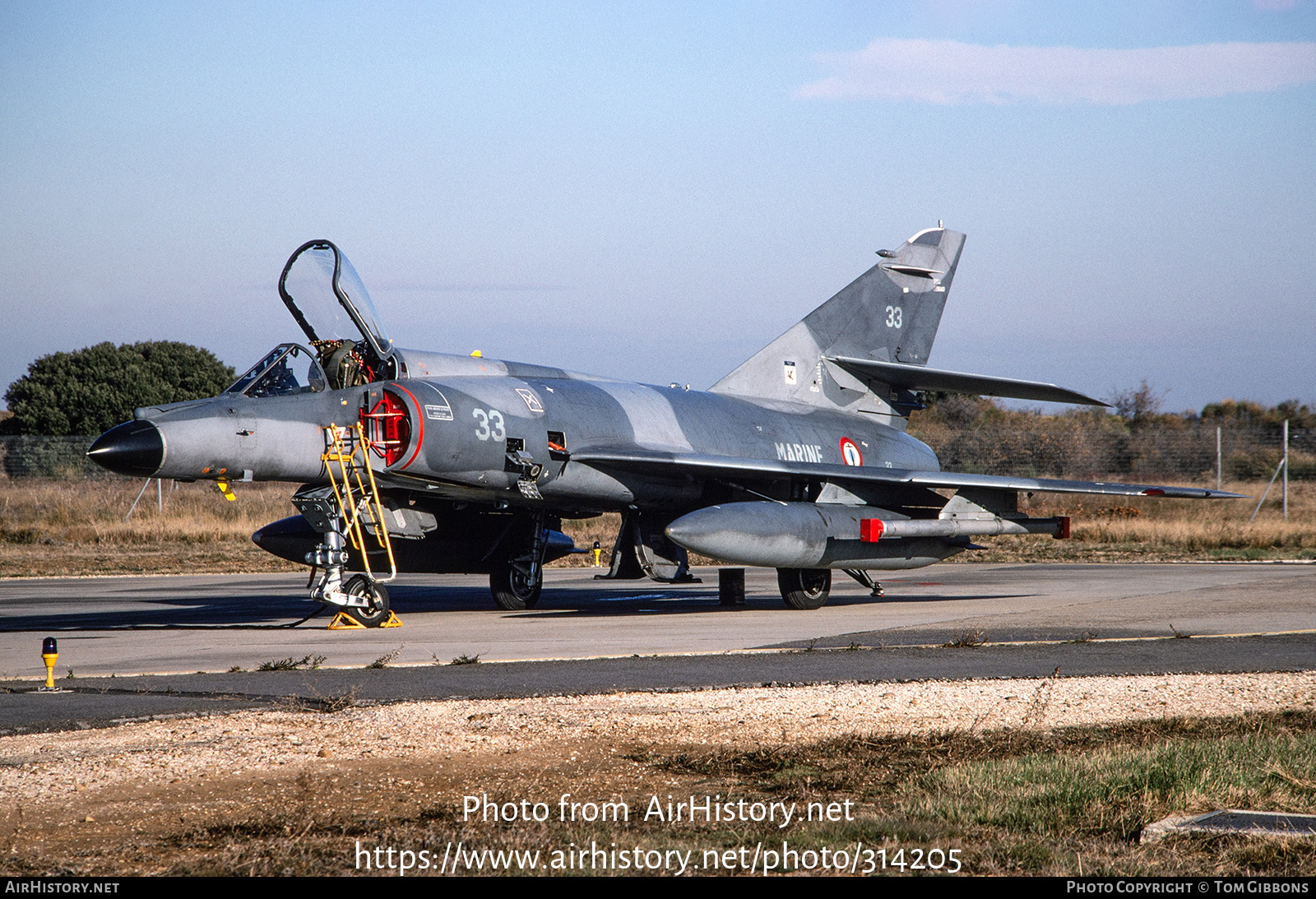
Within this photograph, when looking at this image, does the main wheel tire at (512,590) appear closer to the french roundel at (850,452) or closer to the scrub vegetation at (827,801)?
the french roundel at (850,452)

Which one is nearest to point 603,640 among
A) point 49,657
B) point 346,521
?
point 346,521

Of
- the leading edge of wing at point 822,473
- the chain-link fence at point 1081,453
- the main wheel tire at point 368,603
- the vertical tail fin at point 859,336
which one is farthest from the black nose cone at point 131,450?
the chain-link fence at point 1081,453

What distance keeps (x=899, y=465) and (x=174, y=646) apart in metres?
11.1

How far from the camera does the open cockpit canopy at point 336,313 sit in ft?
41.0

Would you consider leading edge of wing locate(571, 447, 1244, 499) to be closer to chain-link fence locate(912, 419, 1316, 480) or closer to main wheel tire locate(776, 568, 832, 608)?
main wheel tire locate(776, 568, 832, 608)

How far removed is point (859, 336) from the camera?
18.6 metres

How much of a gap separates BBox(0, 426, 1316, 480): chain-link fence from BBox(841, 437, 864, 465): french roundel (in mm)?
14299


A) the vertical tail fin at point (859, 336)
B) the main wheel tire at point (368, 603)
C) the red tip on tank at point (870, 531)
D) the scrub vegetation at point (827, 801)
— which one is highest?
the vertical tail fin at point (859, 336)

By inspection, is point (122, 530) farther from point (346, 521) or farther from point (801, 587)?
point (801, 587)

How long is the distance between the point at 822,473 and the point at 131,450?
7944 mm

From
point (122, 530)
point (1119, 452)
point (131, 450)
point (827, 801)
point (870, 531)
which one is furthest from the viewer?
point (1119, 452)

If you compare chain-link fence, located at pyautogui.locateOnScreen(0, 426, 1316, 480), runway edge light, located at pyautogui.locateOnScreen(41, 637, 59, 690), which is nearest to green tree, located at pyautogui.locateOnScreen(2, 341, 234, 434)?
chain-link fence, located at pyautogui.locateOnScreen(0, 426, 1316, 480)

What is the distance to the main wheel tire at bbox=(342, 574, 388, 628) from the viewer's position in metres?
12.5

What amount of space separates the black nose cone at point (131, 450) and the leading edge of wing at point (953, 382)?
10.4 m
